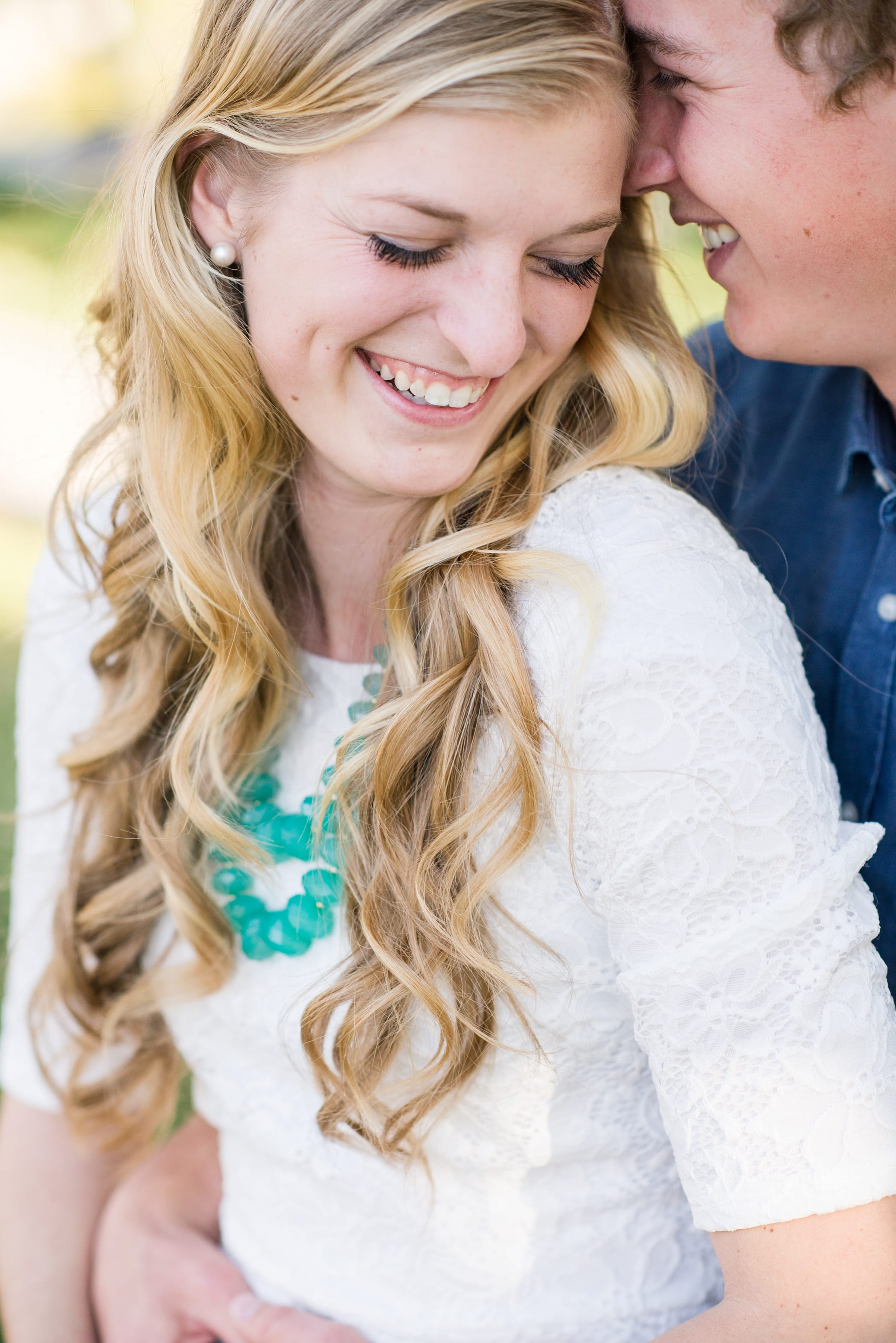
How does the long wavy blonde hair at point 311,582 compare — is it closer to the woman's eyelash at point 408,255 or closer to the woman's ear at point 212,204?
the woman's ear at point 212,204

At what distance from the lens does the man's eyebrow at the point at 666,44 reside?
1.57 meters

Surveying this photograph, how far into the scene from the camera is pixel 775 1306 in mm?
1356

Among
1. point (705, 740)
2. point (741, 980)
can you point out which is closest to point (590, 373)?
point (705, 740)

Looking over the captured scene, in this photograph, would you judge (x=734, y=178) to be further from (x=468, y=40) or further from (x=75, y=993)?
(x=75, y=993)

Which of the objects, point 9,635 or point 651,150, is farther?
point 9,635

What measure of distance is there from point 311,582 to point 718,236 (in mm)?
803

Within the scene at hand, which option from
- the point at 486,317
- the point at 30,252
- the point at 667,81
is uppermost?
the point at 667,81

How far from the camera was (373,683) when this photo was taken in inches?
70.9

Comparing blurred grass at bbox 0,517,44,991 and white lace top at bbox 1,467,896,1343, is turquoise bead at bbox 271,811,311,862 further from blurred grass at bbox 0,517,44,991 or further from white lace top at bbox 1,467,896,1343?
blurred grass at bbox 0,517,44,991

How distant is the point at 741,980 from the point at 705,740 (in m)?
0.26

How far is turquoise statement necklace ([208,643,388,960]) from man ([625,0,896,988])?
75 cm

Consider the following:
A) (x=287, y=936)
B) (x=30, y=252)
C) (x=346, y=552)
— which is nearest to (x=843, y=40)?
(x=346, y=552)

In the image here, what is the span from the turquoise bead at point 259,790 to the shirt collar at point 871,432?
3.42 feet

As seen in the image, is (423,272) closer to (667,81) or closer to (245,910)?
(667,81)
